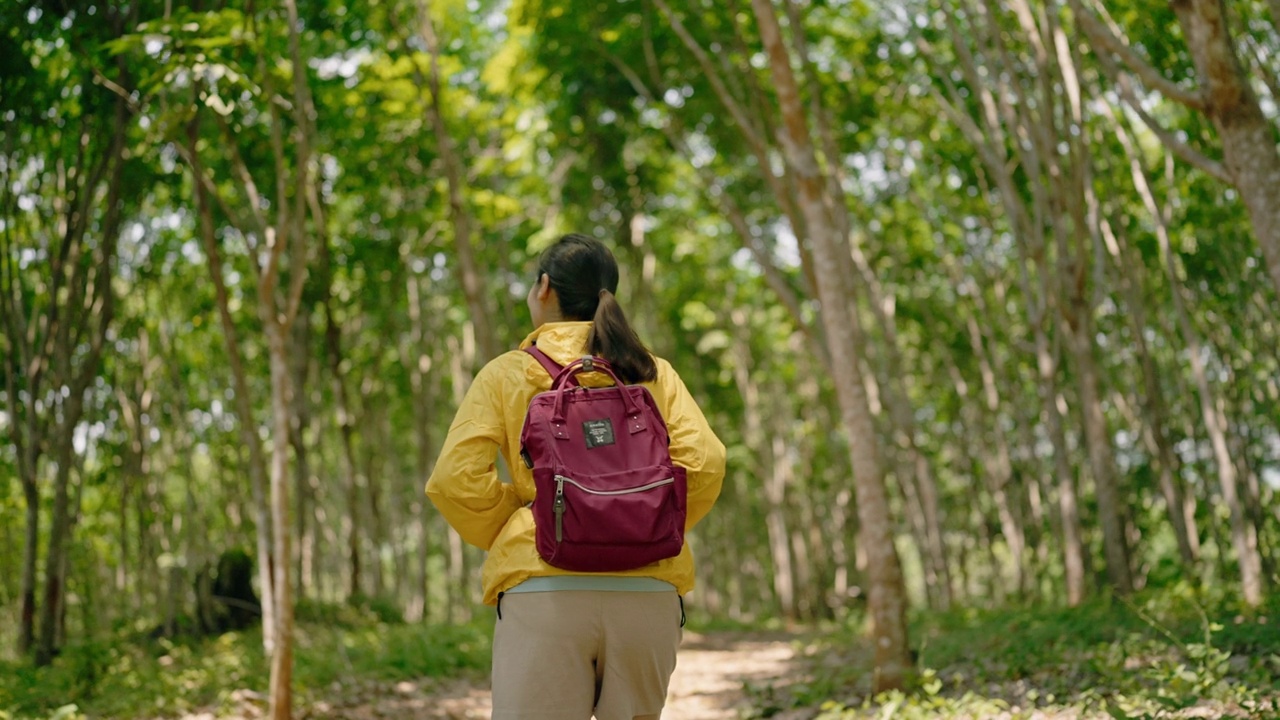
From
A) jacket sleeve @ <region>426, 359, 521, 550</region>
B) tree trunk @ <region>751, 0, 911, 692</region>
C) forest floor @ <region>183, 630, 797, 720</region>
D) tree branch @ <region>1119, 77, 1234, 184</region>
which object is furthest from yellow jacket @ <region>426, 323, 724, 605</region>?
forest floor @ <region>183, 630, 797, 720</region>

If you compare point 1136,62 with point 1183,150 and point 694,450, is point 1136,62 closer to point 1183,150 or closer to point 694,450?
point 1183,150

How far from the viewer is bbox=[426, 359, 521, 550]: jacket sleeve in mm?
2408

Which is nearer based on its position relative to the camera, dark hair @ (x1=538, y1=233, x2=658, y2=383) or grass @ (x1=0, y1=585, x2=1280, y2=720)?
dark hair @ (x1=538, y1=233, x2=658, y2=383)

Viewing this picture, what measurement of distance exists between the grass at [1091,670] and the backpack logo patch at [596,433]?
2993 millimetres

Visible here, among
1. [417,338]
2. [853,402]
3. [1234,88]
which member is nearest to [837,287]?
[853,402]

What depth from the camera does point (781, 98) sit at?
286 inches

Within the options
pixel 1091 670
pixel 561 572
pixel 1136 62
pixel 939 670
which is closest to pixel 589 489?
pixel 561 572

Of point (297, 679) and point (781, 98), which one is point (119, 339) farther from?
point (781, 98)

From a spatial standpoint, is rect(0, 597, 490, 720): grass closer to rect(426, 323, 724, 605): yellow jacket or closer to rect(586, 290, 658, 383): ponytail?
rect(426, 323, 724, 605): yellow jacket

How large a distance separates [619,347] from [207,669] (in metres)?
7.20

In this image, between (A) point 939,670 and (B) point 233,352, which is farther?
(B) point 233,352

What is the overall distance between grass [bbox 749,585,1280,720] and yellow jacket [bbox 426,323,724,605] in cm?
273

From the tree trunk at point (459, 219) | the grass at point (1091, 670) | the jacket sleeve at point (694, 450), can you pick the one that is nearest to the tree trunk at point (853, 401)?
the grass at point (1091, 670)

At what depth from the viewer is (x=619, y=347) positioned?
2.54 m
